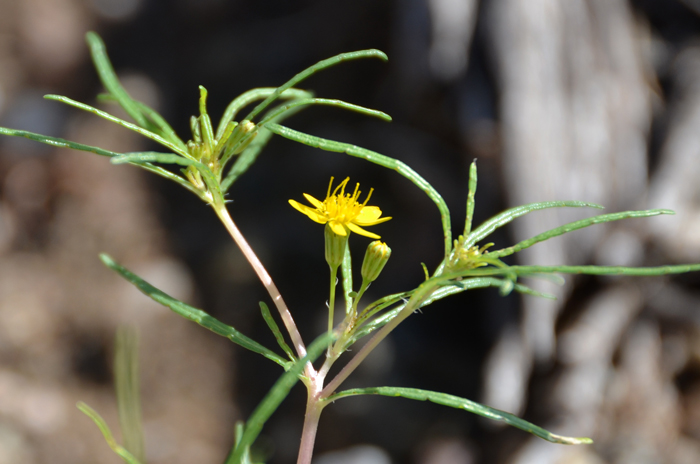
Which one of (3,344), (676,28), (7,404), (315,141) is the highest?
(676,28)

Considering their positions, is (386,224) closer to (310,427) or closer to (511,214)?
(511,214)

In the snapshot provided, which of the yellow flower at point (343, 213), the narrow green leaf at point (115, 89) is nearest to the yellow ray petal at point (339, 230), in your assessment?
the yellow flower at point (343, 213)

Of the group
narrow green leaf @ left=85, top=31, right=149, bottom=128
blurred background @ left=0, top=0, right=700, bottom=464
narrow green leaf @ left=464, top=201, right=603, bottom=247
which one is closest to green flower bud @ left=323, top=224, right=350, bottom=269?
narrow green leaf @ left=464, top=201, right=603, bottom=247

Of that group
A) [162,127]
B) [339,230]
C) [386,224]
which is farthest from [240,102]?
[386,224]

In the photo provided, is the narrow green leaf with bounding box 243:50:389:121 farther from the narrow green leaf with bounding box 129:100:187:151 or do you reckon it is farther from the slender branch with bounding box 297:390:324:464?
the slender branch with bounding box 297:390:324:464

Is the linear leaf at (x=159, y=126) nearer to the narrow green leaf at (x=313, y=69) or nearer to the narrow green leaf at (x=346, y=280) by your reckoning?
the narrow green leaf at (x=313, y=69)

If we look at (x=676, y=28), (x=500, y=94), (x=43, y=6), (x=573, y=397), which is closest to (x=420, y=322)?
(x=573, y=397)

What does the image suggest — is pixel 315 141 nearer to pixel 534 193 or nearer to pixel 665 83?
pixel 534 193
